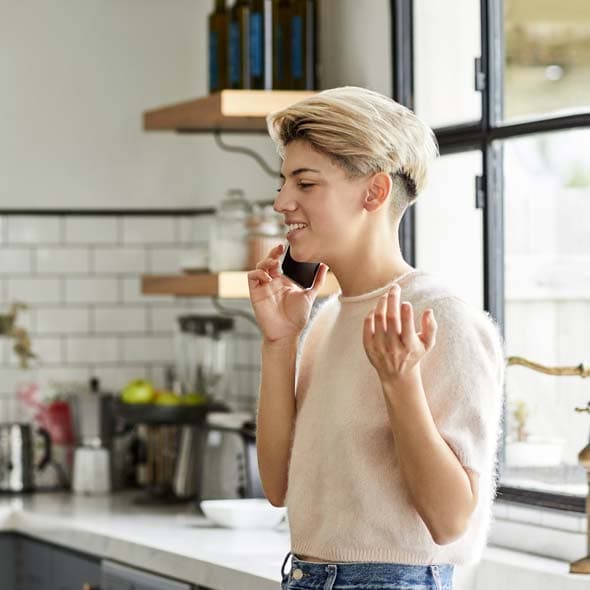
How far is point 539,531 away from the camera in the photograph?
2.98m

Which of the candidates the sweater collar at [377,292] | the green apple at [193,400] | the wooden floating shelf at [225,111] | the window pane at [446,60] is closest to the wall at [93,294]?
the green apple at [193,400]

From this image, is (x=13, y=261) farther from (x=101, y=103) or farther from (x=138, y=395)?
(x=138, y=395)

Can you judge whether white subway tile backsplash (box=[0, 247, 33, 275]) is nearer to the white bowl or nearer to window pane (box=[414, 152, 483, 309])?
the white bowl

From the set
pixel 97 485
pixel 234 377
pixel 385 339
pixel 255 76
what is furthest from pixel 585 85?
pixel 97 485

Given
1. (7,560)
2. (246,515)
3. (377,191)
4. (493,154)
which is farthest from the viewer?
(7,560)

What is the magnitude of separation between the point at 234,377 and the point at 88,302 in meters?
0.59

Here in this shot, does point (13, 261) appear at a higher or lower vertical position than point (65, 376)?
higher

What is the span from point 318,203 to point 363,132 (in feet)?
0.39

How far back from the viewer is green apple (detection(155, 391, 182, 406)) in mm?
3975

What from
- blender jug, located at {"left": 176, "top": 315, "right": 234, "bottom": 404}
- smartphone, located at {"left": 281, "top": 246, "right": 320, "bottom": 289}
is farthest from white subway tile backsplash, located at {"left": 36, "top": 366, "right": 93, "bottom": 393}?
smartphone, located at {"left": 281, "top": 246, "right": 320, "bottom": 289}

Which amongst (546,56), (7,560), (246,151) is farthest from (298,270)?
(7,560)

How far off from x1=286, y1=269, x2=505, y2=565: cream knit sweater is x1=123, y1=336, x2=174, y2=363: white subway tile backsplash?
2.74 m

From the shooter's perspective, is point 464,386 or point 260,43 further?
point 260,43

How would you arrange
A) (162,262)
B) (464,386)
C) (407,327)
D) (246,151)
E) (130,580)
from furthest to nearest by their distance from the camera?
(162,262)
(246,151)
(130,580)
(464,386)
(407,327)
